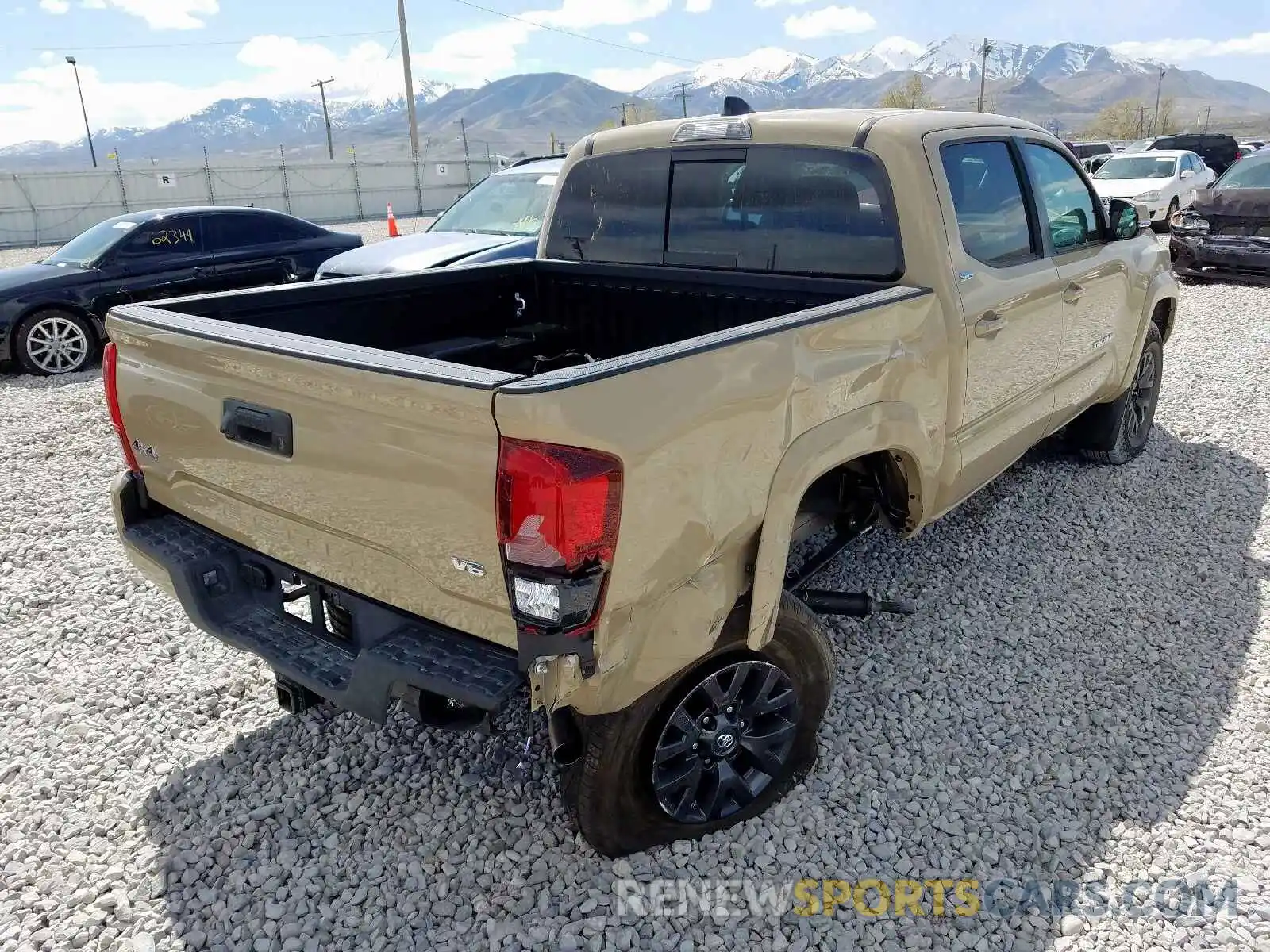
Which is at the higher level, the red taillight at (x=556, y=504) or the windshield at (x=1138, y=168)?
the windshield at (x=1138, y=168)

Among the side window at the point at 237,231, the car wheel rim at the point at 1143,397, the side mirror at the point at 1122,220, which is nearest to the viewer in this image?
the side mirror at the point at 1122,220

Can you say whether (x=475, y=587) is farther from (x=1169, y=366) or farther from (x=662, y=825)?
(x=1169, y=366)

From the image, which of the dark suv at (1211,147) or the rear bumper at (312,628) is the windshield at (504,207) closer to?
the rear bumper at (312,628)

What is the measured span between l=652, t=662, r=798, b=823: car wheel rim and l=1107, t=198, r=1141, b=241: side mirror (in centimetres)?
333

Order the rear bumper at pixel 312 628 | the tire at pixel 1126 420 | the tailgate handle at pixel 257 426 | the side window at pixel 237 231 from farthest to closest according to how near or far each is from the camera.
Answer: the side window at pixel 237 231 → the tire at pixel 1126 420 → the tailgate handle at pixel 257 426 → the rear bumper at pixel 312 628

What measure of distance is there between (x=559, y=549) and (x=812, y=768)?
1.56 meters

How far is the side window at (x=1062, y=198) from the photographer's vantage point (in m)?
4.16

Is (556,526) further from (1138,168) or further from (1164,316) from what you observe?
(1138,168)

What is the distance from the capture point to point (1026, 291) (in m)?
3.79

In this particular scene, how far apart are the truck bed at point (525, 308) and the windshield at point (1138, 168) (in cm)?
1770

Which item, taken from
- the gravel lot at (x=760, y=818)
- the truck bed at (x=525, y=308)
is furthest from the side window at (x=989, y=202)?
the gravel lot at (x=760, y=818)

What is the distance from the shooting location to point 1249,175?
11.6 metres

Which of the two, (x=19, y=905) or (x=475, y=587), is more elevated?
(x=475, y=587)

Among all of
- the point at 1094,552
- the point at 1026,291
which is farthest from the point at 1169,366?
the point at 1026,291
